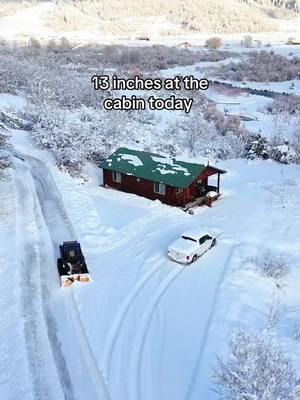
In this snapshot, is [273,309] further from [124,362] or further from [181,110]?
[181,110]

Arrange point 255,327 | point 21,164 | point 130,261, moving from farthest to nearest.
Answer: point 21,164
point 130,261
point 255,327

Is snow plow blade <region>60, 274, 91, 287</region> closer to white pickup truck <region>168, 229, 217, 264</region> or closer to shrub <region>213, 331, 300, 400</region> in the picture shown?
white pickup truck <region>168, 229, 217, 264</region>

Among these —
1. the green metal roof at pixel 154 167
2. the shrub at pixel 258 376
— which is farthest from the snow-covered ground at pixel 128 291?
the shrub at pixel 258 376

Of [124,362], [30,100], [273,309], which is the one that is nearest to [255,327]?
[273,309]

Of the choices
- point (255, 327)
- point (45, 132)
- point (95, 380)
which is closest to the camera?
point (95, 380)

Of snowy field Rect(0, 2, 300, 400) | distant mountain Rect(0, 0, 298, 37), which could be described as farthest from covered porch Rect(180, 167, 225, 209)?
distant mountain Rect(0, 0, 298, 37)

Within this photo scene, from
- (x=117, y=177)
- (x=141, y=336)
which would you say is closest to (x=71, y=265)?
(x=141, y=336)

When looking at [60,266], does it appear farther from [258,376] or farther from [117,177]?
[117,177]
